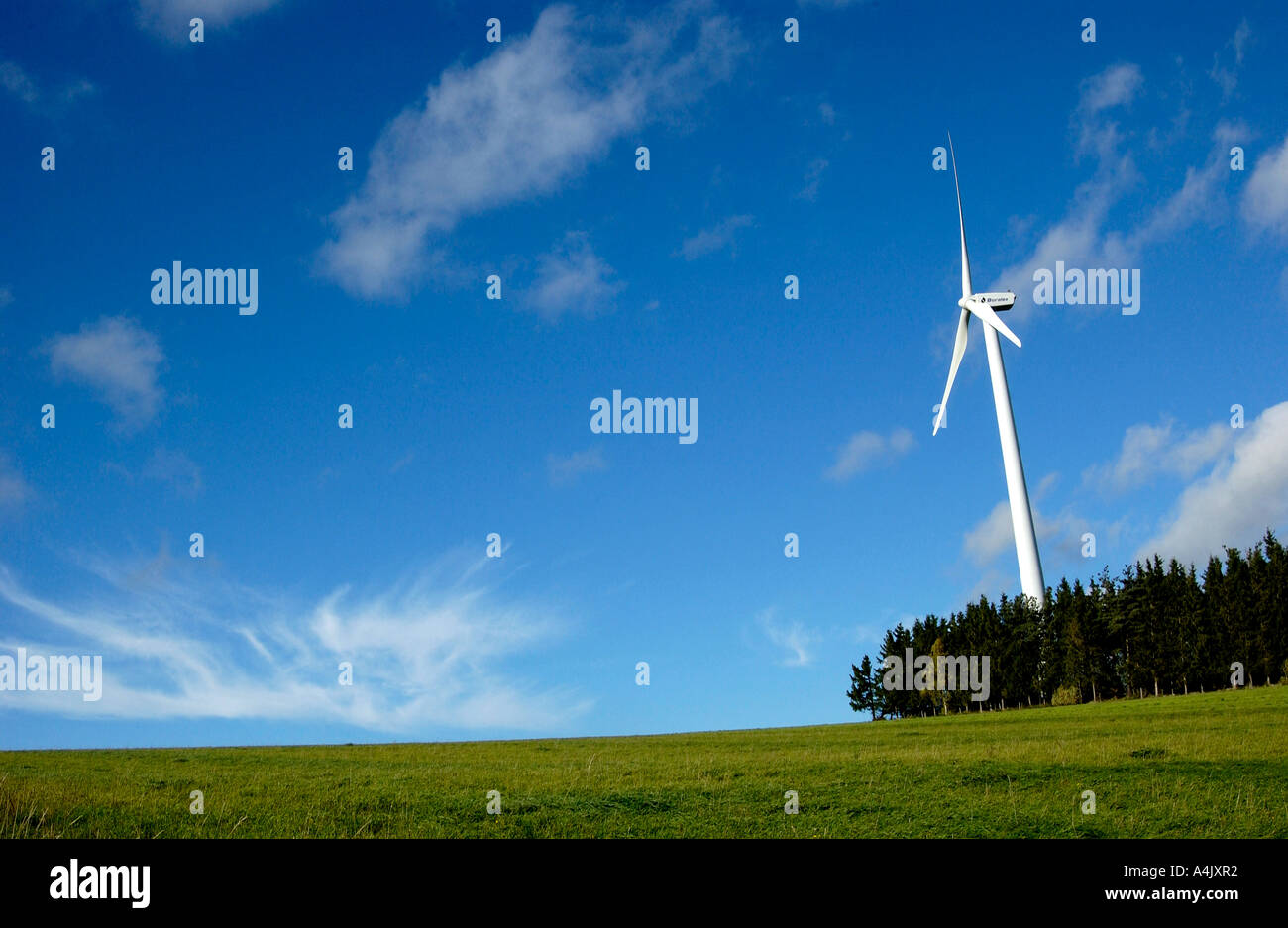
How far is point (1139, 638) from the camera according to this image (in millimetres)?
90250

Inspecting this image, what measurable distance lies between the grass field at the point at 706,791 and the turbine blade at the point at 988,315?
46414 mm

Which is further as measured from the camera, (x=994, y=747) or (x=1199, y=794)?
(x=994, y=747)

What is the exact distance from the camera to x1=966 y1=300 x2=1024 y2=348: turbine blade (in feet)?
270

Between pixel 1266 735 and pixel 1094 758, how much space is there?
11.6 meters

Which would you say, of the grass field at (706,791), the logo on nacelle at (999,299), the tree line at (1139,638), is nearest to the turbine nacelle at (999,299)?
the logo on nacelle at (999,299)

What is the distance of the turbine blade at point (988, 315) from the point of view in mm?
82287

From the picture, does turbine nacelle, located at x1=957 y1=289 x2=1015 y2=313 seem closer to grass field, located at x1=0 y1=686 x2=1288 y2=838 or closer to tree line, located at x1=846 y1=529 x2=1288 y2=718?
tree line, located at x1=846 y1=529 x2=1288 y2=718

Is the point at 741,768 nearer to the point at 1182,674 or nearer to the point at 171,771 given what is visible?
the point at 171,771

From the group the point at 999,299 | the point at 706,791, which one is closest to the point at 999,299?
the point at 999,299

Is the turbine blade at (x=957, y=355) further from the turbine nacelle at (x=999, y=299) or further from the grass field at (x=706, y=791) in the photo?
the grass field at (x=706, y=791)

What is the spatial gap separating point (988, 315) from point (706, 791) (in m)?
73.1
